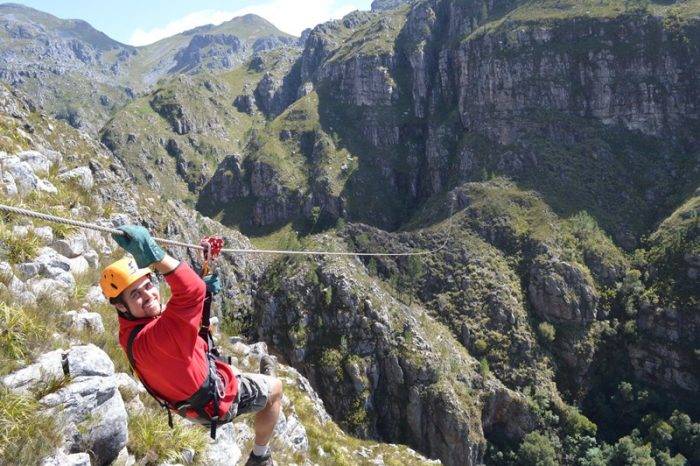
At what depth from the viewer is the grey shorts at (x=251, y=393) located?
5.97 metres

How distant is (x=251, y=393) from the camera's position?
6.13 metres

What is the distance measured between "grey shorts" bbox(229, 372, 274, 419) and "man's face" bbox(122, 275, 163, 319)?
64.6 inches

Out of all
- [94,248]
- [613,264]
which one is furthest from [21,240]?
[613,264]

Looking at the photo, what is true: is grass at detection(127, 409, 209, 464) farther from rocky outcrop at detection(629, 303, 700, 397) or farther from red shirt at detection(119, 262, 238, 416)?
rocky outcrop at detection(629, 303, 700, 397)

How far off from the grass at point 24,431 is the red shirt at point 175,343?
146 cm

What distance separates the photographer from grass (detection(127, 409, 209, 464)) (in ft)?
21.8

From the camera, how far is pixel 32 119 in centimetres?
3653

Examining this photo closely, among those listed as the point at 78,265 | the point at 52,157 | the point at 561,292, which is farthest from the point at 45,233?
the point at 561,292

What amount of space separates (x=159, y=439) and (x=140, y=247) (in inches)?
159

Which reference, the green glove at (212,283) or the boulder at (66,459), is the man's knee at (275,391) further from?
the boulder at (66,459)

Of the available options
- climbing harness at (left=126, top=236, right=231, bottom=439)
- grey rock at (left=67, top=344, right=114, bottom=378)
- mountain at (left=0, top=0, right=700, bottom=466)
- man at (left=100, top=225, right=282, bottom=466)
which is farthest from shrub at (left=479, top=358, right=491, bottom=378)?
climbing harness at (left=126, top=236, right=231, bottom=439)

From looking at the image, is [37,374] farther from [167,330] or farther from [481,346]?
[481,346]

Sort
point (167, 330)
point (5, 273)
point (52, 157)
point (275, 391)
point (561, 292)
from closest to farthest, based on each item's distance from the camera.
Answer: point (167, 330) < point (275, 391) < point (5, 273) < point (52, 157) < point (561, 292)

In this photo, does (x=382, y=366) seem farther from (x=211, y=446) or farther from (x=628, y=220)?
(x=628, y=220)
